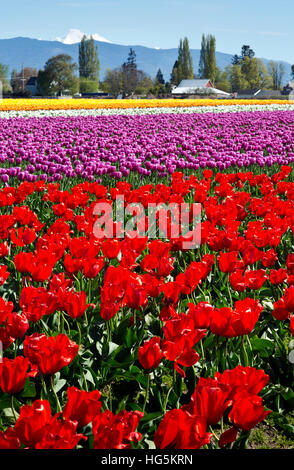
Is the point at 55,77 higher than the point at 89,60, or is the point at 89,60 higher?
the point at 89,60

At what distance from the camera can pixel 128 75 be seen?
280 ft

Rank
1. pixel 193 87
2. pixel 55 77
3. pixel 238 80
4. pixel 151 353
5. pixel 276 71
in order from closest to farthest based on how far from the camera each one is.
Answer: pixel 151 353 < pixel 55 77 < pixel 193 87 < pixel 238 80 < pixel 276 71

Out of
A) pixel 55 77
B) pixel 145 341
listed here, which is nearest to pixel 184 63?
pixel 55 77

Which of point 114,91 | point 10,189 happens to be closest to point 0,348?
point 10,189

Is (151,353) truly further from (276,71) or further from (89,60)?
(276,71)

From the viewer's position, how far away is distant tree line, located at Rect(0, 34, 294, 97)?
80.2 m

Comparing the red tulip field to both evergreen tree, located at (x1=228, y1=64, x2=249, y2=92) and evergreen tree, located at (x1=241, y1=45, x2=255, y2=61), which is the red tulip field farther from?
evergreen tree, located at (x1=241, y1=45, x2=255, y2=61)

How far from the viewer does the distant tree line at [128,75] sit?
80250 millimetres

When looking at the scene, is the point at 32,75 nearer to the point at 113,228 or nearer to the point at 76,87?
the point at 76,87

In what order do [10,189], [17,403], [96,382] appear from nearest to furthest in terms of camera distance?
1. [17,403]
2. [96,382]
3. [10,189]

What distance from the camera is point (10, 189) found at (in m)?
5.85

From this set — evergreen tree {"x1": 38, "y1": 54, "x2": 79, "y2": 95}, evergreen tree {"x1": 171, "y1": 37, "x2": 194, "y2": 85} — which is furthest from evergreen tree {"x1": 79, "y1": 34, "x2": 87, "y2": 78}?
evergreen tree {"x1": 38, "y1": 54, "x2": 79, "y2": 95}

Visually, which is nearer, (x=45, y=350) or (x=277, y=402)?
(x=45, y=350)

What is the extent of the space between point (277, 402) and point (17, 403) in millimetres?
1394
